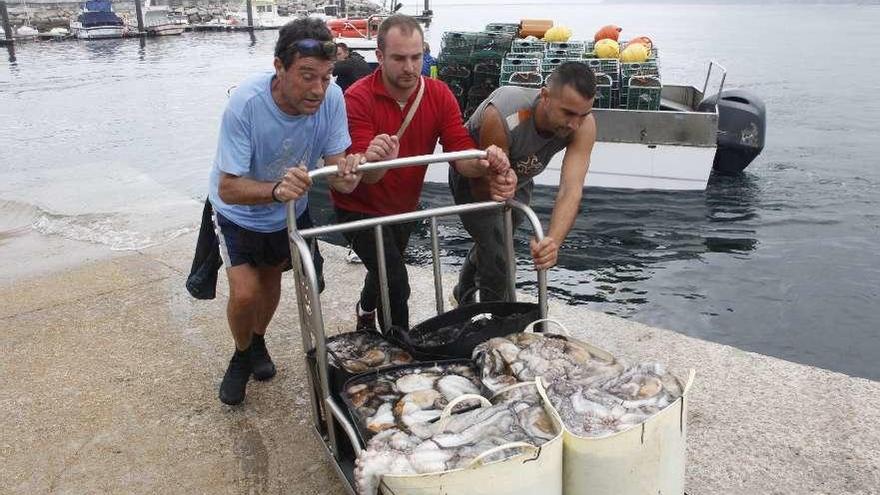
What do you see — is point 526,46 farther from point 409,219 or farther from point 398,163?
point 398,163

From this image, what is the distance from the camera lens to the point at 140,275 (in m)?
5.32

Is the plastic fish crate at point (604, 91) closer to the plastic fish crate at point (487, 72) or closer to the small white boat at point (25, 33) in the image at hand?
the plastic fish crate at point (487, 72)

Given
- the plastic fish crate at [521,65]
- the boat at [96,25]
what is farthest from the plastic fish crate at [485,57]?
the boat at [96,25]

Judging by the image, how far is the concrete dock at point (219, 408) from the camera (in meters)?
2.98

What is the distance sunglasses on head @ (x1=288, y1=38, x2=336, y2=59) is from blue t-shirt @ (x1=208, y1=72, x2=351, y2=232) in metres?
0.34

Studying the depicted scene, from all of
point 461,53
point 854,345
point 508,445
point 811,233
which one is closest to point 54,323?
point 508,445

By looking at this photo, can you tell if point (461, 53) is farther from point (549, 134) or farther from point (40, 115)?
point (40, 115)

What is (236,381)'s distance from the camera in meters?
3.50

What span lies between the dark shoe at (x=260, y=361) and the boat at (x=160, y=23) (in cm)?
6610

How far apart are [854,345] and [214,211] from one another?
663 centimetres

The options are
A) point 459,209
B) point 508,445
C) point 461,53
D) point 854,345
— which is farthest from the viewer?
point 461,53

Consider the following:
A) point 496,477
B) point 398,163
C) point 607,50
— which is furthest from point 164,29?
point 496,477

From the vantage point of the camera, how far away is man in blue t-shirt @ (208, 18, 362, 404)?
9.00ft

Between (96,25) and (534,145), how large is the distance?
216 ft
